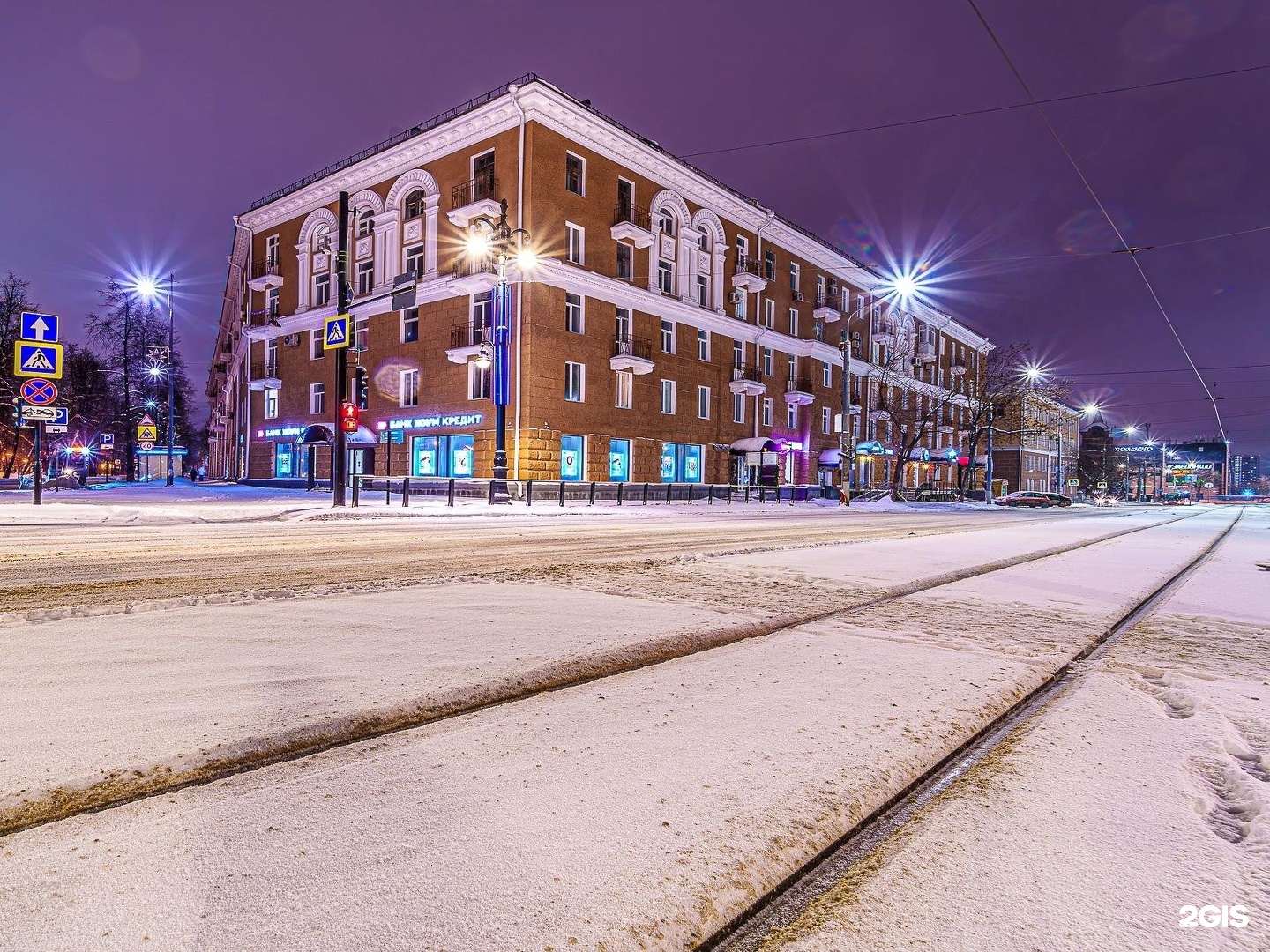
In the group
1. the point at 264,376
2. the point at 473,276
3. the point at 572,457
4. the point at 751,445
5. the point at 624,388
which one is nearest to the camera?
the point at 473,276

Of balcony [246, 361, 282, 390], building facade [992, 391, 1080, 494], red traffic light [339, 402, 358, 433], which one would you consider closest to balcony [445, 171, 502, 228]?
red traffic light [339, 402, 358, 433]

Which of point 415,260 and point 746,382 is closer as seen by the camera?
point 415,260

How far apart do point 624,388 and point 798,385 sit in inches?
615

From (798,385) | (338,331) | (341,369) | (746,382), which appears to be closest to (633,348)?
(746,382)

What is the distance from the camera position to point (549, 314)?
A: 30156mm

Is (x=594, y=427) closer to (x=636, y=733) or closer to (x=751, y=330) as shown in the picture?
(x=751, y=330)

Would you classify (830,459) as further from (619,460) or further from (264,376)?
(264,376)

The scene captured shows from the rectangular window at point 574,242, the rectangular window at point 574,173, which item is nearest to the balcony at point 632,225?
the rectangular window at point 574,242

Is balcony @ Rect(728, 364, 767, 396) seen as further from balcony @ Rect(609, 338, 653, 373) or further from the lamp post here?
the lamp post

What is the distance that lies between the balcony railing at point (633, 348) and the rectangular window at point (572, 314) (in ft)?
7.14

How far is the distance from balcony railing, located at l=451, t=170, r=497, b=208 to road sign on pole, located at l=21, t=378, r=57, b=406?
58.9 feet

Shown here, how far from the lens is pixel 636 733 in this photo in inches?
98.7

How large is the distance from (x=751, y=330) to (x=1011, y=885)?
4087 centimetres

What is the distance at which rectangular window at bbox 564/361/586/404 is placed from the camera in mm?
31047
